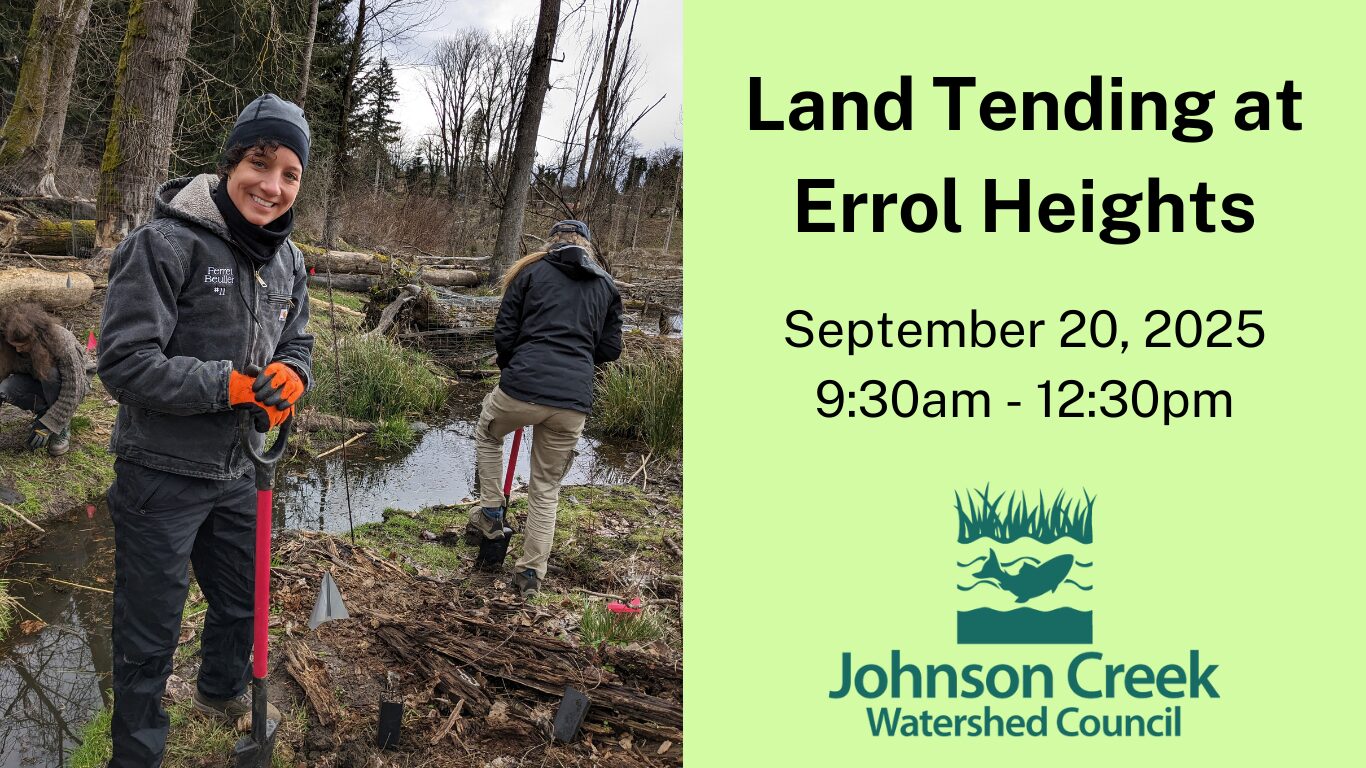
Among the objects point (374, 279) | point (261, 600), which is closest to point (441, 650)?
point (261, 600)

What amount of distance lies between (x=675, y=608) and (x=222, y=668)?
206 cm

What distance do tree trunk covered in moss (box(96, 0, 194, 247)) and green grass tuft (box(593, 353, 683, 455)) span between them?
5138mm

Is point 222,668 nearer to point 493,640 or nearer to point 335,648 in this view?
point 335,648

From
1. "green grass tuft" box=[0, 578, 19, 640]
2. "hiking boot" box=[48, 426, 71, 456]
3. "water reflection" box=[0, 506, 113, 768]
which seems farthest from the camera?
"hiking boot" box=[48, 426, 71, 456]

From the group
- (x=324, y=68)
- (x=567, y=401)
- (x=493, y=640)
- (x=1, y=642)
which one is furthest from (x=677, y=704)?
(x=324, y=68)

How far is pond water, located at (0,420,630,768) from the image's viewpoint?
10.8ft

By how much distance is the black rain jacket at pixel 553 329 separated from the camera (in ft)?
14.9

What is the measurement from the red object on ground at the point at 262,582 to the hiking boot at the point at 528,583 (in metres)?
1.92

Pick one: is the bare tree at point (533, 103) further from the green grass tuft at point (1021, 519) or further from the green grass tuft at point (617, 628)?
the green grass tuft at point (1021, 519)

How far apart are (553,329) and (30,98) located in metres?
11.8

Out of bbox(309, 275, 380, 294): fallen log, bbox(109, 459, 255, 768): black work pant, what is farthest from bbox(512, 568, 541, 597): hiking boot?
bbox(309, 275, 380, 294): fallen log

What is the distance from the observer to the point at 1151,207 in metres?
1.54

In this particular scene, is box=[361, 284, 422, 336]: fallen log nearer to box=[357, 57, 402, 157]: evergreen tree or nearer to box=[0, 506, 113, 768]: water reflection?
box=[0, 506, 113, 768]: water reflection

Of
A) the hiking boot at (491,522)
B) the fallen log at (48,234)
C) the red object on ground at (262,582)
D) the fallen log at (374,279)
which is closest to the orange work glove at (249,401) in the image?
the red object on ground at (262,582)
